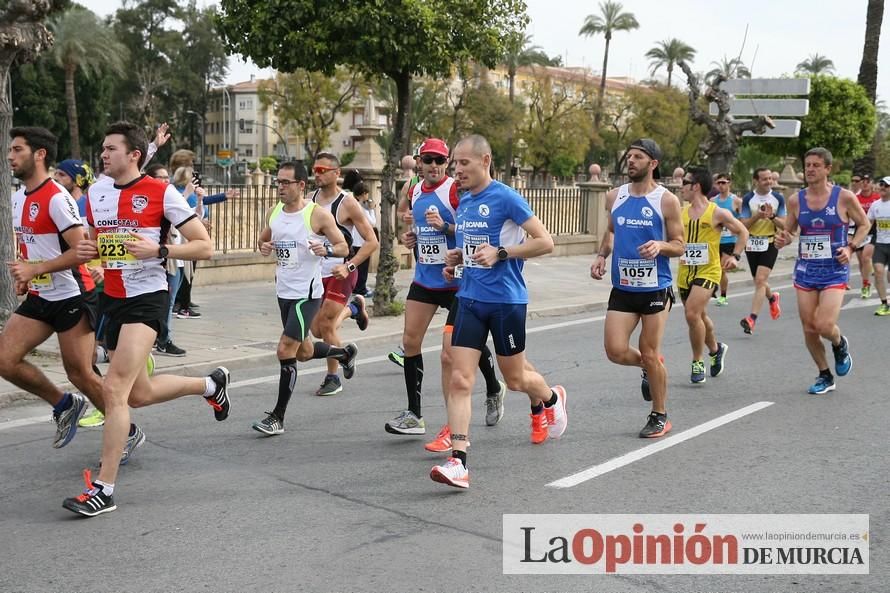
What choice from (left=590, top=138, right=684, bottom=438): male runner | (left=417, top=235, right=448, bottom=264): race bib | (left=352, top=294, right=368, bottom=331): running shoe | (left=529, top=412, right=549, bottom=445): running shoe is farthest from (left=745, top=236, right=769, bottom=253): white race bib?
(left=529, top=412, right=549, bottom=445): running shoe

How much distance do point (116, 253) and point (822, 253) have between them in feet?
18.9

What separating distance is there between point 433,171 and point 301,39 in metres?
6.45

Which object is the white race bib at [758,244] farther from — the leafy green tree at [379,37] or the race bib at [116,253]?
the race bib at [116,253]

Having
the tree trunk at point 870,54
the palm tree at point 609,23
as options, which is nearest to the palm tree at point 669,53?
the palm tree at point 609,23

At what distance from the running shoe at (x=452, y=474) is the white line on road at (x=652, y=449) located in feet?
1.70

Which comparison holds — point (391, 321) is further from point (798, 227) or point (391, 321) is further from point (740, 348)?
point (798, 227)

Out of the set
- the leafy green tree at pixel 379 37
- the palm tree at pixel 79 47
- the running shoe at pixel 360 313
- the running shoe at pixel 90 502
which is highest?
the palm tree at pixel 79 47

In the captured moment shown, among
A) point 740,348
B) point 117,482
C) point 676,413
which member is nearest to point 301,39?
point 740,348

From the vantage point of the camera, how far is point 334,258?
28.7 ft

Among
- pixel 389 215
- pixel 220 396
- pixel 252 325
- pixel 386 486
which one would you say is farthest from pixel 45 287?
pixel 389 215

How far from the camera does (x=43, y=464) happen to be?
6211 mm

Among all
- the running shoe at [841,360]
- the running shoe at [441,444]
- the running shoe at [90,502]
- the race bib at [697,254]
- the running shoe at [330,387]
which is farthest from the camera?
the race bib at [697,254]

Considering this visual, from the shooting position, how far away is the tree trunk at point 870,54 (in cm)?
2714

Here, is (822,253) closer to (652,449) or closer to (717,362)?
(717,362)
